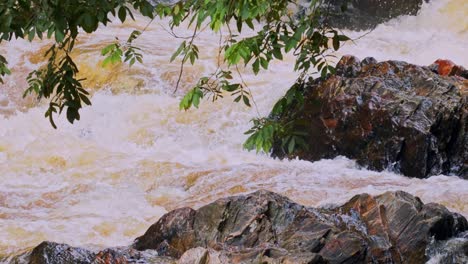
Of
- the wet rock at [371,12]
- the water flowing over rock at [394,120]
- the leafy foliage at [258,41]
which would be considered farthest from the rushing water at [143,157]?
the leafy foliage at [258,41]

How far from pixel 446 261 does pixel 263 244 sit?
115 centimetres

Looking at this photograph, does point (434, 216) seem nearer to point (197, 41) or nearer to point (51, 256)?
point (51, 256)

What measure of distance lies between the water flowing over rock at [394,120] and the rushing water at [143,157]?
0.21m

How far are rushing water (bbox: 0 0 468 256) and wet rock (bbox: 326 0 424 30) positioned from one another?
1.59 m

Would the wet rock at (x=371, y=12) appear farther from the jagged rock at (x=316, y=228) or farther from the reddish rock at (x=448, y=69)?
the jagged rock at (x=316, y=228)

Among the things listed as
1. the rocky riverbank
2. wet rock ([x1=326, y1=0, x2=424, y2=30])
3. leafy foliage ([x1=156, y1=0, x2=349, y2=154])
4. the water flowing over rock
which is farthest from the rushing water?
leafy foliage ([x1=156, y1=0, x2=349, y2=154])

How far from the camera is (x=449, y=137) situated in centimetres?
753

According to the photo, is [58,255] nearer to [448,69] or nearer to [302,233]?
[302,233]

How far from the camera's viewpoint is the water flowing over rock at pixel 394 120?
24.3ft

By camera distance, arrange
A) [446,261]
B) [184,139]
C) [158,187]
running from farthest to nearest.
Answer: [184,139] < [158,187] < [446,261]

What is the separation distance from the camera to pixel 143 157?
27.5ft

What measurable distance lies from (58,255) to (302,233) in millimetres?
1490

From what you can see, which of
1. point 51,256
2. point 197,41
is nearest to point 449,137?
point 51,256

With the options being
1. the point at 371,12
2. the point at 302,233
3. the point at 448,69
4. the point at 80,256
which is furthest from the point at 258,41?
the point at 371,12
